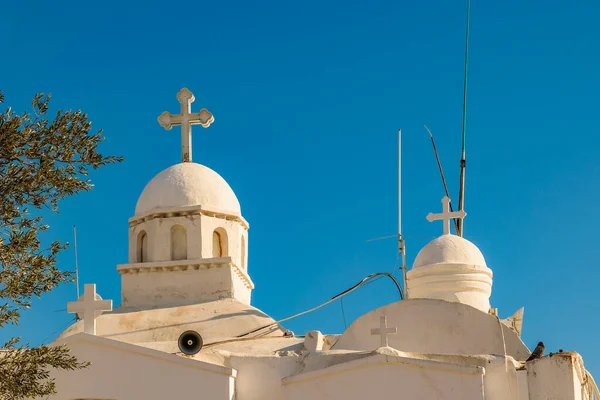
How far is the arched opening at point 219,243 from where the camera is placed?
2489 centimetres

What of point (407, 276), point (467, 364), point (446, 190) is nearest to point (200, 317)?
point (407, 276)

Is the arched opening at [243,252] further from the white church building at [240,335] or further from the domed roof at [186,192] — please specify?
the domed roof at [186,192]

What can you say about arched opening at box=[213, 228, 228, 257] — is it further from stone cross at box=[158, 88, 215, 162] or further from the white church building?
stone cross at box=[158, 88, 215, 162]

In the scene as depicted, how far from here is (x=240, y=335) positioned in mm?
22578

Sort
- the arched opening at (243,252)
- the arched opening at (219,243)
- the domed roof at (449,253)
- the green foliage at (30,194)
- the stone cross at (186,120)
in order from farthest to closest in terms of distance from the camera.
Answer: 1. the stone cross at (186,120)
2. the arched opening at (243,252)
3. the arched opening at (219,243)
4. the domed roof at (449,253)
5. the green foliage at (30,194)

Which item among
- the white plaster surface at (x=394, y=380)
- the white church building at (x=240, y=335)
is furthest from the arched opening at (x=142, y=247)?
the white plaster surface at (x=394, y=380)

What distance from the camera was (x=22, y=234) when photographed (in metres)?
13.0

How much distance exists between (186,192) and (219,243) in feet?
4.37

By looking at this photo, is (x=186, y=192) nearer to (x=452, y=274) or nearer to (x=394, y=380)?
(x=452, y=274)

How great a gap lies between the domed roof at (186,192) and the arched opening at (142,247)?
509 millimetres

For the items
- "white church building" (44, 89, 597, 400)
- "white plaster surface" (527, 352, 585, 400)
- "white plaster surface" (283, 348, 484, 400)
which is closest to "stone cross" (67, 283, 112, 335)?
"white church building" (44, 89, 597, 400)

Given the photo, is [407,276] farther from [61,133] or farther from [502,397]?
[61,133]

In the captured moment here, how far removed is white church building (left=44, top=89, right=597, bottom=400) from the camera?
1803cm

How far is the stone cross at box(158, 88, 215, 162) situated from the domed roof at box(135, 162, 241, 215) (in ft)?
2.60
